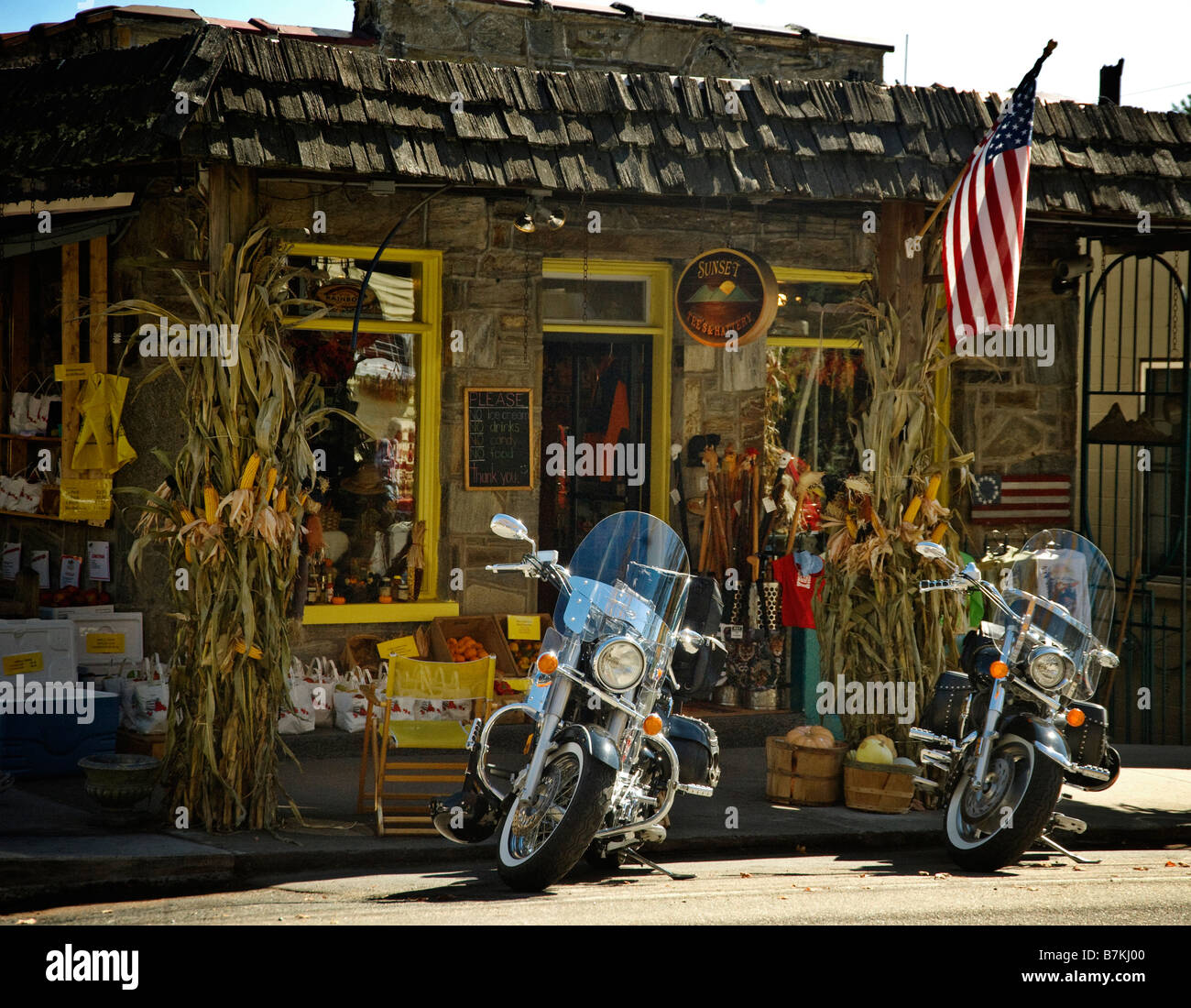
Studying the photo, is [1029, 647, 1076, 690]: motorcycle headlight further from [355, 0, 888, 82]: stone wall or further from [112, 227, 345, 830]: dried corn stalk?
[355, 0, 888, 82]: stone wall

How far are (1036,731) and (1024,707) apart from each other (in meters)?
0.35

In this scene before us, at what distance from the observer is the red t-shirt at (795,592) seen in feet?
32.5

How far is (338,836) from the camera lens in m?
7.04

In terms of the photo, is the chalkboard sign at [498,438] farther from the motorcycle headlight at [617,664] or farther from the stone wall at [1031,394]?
the motorcycle headlight at [617,664]

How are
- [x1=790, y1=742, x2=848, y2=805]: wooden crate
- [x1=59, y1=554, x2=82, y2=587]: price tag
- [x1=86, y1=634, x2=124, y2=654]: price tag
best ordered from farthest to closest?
[x1=59, y1=554, x2=82, y2=587]: price tag, [x1=86, y1=634, x2=124, y2=654]: price tag, [x1=790, y1=742, x2=848, y2=805]: wooden crate

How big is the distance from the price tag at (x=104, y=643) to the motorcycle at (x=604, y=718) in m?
3.22

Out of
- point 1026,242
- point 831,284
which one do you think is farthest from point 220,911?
point 1026,242

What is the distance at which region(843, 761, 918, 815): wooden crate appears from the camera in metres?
7.89

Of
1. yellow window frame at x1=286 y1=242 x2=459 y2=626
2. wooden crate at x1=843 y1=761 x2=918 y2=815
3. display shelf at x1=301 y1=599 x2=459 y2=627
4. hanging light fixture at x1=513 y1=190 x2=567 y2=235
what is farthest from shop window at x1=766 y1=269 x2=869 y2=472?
wooden crate at x1=843 y1=761 x2=918 y2=815

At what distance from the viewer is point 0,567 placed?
10.7 m

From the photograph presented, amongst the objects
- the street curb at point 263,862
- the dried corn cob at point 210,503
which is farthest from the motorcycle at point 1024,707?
the dried corn cob at point 210,503

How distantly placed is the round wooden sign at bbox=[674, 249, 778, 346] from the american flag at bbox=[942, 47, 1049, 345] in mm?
1951

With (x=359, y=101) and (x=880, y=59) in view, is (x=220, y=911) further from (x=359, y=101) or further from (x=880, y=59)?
(x=880, y=59)
